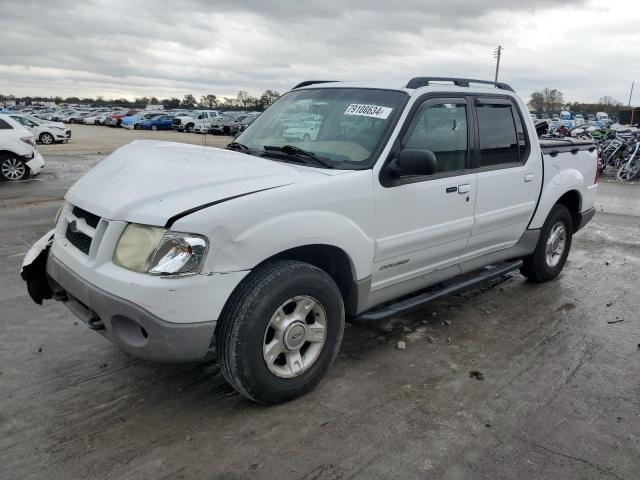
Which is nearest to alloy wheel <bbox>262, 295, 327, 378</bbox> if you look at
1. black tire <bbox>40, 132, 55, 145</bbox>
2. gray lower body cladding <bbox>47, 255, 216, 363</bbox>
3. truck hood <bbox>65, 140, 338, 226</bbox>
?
gray lower body cladding <bbox>47, 255, 216, 363</bbox>

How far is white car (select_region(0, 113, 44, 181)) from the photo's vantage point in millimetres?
12750

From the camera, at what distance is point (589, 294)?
551cm

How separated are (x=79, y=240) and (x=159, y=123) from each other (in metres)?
44.1

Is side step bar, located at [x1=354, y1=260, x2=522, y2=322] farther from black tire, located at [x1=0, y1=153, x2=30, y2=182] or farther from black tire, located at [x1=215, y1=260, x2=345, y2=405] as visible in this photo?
black tire, located at [x1=0, y1=153, x2=30, y2=182]

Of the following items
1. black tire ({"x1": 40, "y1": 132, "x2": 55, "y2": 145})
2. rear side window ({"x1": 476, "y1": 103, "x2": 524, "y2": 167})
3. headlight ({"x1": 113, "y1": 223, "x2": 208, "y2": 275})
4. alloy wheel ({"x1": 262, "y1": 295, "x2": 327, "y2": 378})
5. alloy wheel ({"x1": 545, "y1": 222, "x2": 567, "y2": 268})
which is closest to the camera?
headlight ({"x1": 113, "y1": 223, "x2": 208, "y2": 275})

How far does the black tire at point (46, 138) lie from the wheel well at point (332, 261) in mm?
26057

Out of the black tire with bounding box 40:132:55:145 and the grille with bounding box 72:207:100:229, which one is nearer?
the grille with bounding box 72:207:100:229

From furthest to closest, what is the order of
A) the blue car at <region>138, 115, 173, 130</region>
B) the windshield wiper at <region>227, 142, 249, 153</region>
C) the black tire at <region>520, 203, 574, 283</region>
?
the blue car at <region>138, 115, 173, 130</region>
the black tire at <region>520, 203, 574, 283</region>
the windshield wiper at <region>227, 142, 249, 153</region>

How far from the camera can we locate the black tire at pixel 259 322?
2920mm

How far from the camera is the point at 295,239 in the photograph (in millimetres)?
3094

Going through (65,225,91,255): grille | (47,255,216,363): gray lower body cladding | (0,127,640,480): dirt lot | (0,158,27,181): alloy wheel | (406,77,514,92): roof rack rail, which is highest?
(406,77,514,92): roof rack rail

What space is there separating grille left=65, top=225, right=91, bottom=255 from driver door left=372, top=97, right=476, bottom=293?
1.78m

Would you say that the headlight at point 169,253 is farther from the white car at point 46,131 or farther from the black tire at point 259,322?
the white car at point 46,131

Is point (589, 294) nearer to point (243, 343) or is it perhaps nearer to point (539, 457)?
point (539, 457)
